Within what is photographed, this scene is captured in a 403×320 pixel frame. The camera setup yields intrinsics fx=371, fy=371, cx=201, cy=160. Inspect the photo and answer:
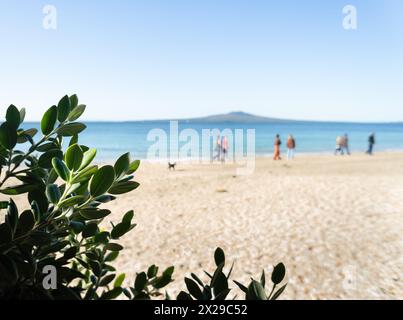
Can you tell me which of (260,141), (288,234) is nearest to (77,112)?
(288,234)

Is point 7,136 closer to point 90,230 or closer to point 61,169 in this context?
point 61,169

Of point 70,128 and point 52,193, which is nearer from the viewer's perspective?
point 52,193

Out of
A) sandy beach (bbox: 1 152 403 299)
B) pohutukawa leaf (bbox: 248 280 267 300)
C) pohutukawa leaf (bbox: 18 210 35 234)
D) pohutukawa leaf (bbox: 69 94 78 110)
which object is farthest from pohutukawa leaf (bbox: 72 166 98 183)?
sandy beach (bbox: 1 152 403 299)

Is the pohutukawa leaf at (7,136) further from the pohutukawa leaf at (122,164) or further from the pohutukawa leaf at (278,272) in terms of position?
the pohutukawa leaf at (278,272)

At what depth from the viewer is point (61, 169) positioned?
65 centimetres

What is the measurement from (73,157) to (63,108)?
17 cm

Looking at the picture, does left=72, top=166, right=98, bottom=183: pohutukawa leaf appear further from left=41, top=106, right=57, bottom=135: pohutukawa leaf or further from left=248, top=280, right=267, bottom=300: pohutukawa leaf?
left=248, top=280, right=267, bottom=300: pohutukawa leaf

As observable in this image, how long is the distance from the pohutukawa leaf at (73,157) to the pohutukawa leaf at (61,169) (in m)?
0.01

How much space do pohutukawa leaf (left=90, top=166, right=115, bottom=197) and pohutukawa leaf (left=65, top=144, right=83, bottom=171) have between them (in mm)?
43

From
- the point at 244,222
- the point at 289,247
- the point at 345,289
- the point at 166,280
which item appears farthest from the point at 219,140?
the point at 166,280

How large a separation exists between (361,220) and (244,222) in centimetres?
235

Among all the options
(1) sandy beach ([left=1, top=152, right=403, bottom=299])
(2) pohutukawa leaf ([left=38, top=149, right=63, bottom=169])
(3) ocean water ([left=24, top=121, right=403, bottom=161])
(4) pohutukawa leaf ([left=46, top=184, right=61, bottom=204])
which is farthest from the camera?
(3) ocean water ([left=24, top=121, right=403, bottom=161])

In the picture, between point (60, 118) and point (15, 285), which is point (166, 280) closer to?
point (15, 285)

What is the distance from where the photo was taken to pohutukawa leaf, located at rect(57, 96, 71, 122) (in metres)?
0.76
